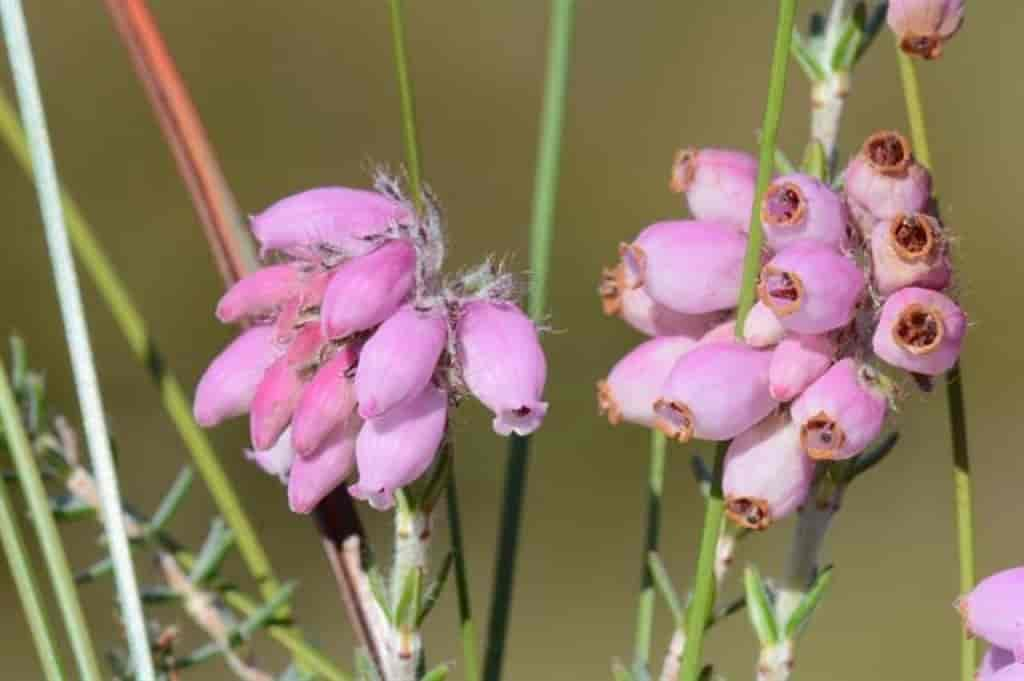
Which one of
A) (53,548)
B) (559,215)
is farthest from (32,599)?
(559,215)

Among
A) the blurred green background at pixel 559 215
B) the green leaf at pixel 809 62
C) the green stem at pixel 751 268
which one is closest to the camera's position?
the green stem at pixel 751 268

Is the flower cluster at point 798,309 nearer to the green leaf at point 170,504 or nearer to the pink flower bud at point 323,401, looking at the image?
the pink flower bud at point 323,401

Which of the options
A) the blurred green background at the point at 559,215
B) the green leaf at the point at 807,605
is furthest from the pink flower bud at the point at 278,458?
the blurred green background at the point at 559,215

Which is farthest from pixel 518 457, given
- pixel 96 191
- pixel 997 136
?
pixel 997 136

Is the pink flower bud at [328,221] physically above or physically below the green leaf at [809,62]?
below

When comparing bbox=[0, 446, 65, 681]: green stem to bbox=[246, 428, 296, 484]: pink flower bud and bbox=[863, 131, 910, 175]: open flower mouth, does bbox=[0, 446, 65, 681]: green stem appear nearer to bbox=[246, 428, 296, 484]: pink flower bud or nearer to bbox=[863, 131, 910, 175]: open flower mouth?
bbox=[246, 428, 296, 484]: pink flower bud

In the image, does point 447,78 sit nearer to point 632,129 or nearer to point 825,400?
point 632,129
